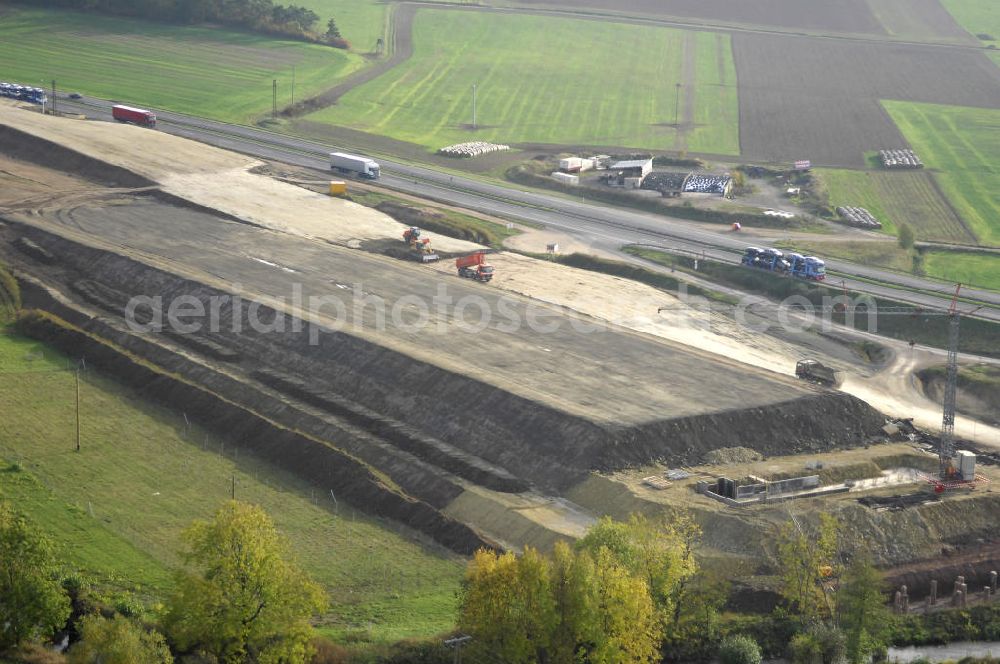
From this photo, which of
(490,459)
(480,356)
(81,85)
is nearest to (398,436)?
(490,459)

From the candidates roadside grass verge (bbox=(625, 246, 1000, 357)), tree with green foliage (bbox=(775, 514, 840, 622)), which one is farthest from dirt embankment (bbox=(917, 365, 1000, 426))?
tree with green foliage (bbox=(775, 514, 840, 622))

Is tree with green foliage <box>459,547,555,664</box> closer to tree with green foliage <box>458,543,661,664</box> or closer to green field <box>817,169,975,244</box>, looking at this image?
tree with green foliage <box>458,543,661,664</box>

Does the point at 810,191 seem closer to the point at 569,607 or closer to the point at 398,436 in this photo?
the point at 398,436

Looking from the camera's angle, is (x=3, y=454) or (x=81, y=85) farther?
(x=81, y=85)

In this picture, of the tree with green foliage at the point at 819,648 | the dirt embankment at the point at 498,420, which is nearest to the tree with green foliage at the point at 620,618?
the tree with green foliage at the point at 819,648

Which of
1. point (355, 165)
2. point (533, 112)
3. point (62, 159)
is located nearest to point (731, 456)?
point (355, 165)

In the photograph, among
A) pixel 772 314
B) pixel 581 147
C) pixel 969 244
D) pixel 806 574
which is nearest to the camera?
pixel 806 574
